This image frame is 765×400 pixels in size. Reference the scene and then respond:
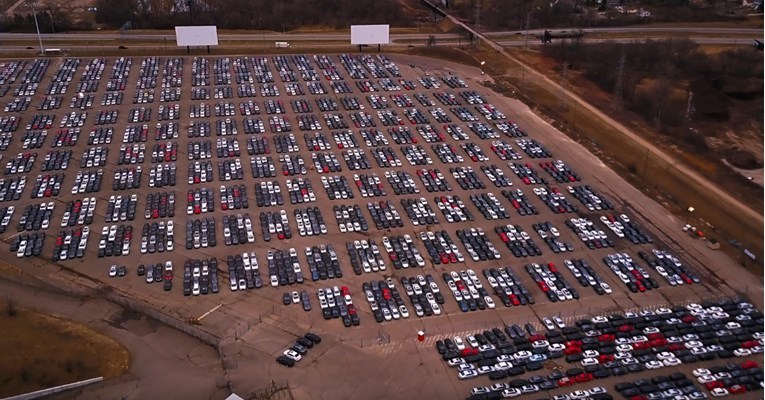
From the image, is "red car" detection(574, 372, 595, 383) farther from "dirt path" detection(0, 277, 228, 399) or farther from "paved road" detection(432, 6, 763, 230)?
"dirt path" detection(0, 277, 228, 399)

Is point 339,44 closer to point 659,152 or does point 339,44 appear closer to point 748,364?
point 659,152

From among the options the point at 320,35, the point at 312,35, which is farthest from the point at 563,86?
the point at 312,35

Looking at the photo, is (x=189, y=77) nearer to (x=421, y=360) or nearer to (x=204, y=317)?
(x=204, y=317)

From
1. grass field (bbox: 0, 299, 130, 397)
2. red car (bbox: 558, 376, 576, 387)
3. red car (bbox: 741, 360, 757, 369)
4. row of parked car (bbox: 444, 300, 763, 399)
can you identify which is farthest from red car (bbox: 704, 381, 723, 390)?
grass field (bbox: 0, 299, 130, 397)

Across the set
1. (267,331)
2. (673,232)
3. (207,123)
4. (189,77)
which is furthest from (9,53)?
(673,232)

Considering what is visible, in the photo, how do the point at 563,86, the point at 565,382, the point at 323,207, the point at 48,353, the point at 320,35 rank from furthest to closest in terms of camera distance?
the point at 320,35
the point at 563,86
the point at 323,207
the point at 48,353
the point at 565,382

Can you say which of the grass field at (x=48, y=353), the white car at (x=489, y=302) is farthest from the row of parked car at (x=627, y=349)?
the grass field at (x=48, y=353)

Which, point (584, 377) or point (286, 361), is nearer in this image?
point (584, 377)

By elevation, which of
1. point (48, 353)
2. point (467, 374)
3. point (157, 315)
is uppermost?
point (157, 315)
